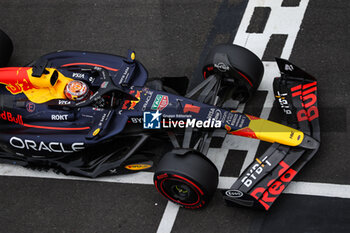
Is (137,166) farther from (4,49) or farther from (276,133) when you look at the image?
(4,49)

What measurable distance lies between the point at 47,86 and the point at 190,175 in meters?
2.41

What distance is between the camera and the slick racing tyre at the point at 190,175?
5602 millimetres

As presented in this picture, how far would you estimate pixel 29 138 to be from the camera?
6.52 metres

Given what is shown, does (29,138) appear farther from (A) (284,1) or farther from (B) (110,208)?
(A) (284,1)

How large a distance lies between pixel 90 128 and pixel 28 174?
1475mm

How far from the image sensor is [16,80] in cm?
660

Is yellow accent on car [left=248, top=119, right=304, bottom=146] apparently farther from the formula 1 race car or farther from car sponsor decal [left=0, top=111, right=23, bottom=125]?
car sponsor decal [left=0, top=111, right=23, bottom=125]

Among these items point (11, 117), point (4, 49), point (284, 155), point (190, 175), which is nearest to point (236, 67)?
point (284, 155)

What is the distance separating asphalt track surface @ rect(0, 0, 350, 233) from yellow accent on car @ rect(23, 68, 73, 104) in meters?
1.28

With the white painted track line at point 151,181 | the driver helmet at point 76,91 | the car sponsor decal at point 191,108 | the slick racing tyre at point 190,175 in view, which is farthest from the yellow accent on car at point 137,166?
the driver helmet at point 76,91

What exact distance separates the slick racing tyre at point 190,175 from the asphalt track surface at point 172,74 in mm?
584

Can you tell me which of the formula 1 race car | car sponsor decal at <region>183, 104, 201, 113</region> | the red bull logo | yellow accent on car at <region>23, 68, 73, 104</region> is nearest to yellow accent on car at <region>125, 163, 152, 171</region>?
the formula 1 race car

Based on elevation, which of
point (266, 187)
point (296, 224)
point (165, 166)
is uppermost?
point (165, 166)

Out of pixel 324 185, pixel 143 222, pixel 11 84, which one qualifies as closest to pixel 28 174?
pixel 11 84
